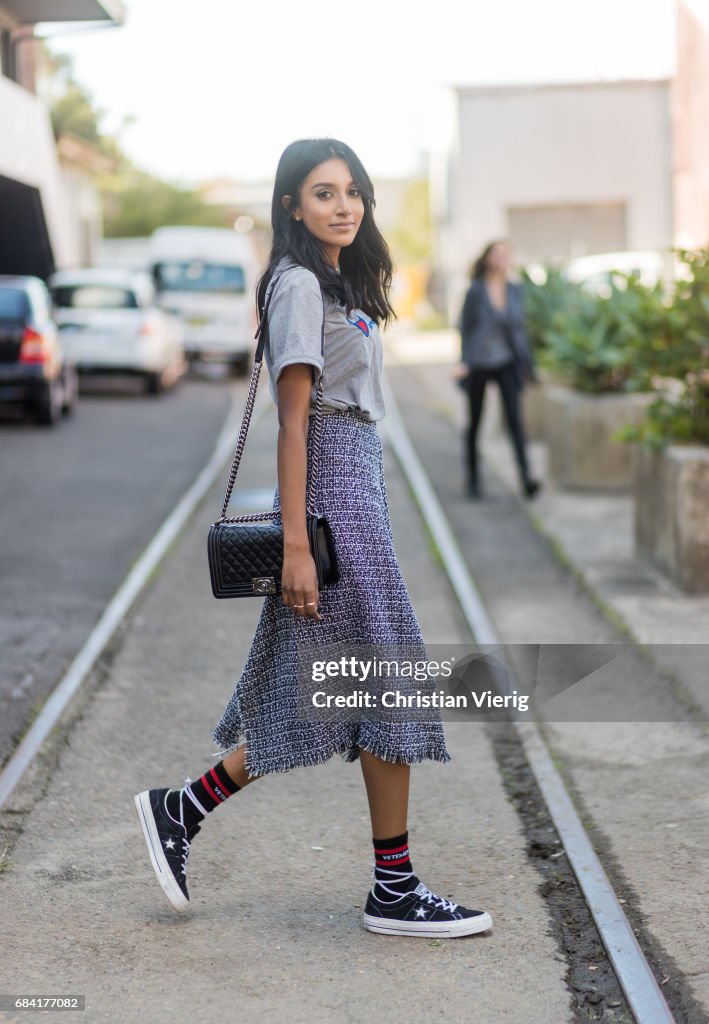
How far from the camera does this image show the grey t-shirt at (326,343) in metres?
3.51

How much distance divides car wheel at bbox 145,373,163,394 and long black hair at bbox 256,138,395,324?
18068mm

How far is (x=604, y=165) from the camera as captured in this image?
126 ft

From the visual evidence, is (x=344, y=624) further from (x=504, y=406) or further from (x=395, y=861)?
(x=504, y=406)

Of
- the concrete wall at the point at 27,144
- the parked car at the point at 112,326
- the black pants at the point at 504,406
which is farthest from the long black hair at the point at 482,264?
the parked car at the point at 112,326

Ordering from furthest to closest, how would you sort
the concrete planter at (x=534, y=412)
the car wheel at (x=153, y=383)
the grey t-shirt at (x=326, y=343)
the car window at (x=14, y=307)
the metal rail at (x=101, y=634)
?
1. the car wheel at (x=153, y=383)
2. the car window at (x=14, y=307)
3. the concrete planter at (x=534, y=412)
4. the metal rail at (x=101, y=634)
5. the grey t-shirt at (x=326, y=343)

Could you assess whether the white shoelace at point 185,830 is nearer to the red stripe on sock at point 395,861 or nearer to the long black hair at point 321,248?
the red stripe on sock at point 395,861

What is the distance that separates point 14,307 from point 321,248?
44.6 ft

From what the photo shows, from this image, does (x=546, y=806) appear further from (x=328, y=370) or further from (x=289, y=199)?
(x=289, y=199)

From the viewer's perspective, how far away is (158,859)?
12.7 ft

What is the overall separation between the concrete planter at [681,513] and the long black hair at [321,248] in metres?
4.23

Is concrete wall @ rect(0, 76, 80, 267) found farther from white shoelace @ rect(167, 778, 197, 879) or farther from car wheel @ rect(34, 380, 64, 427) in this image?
white shoelace @ rect(167, 778, 197, 879)

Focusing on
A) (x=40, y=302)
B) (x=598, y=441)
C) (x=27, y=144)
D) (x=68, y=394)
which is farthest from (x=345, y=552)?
(x=68, y=394)

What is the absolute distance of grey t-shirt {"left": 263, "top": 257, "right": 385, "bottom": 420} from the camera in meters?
3.51

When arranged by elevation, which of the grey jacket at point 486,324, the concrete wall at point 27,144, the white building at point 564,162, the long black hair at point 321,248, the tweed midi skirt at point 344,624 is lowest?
the tweed midi skirt at point 344,624
